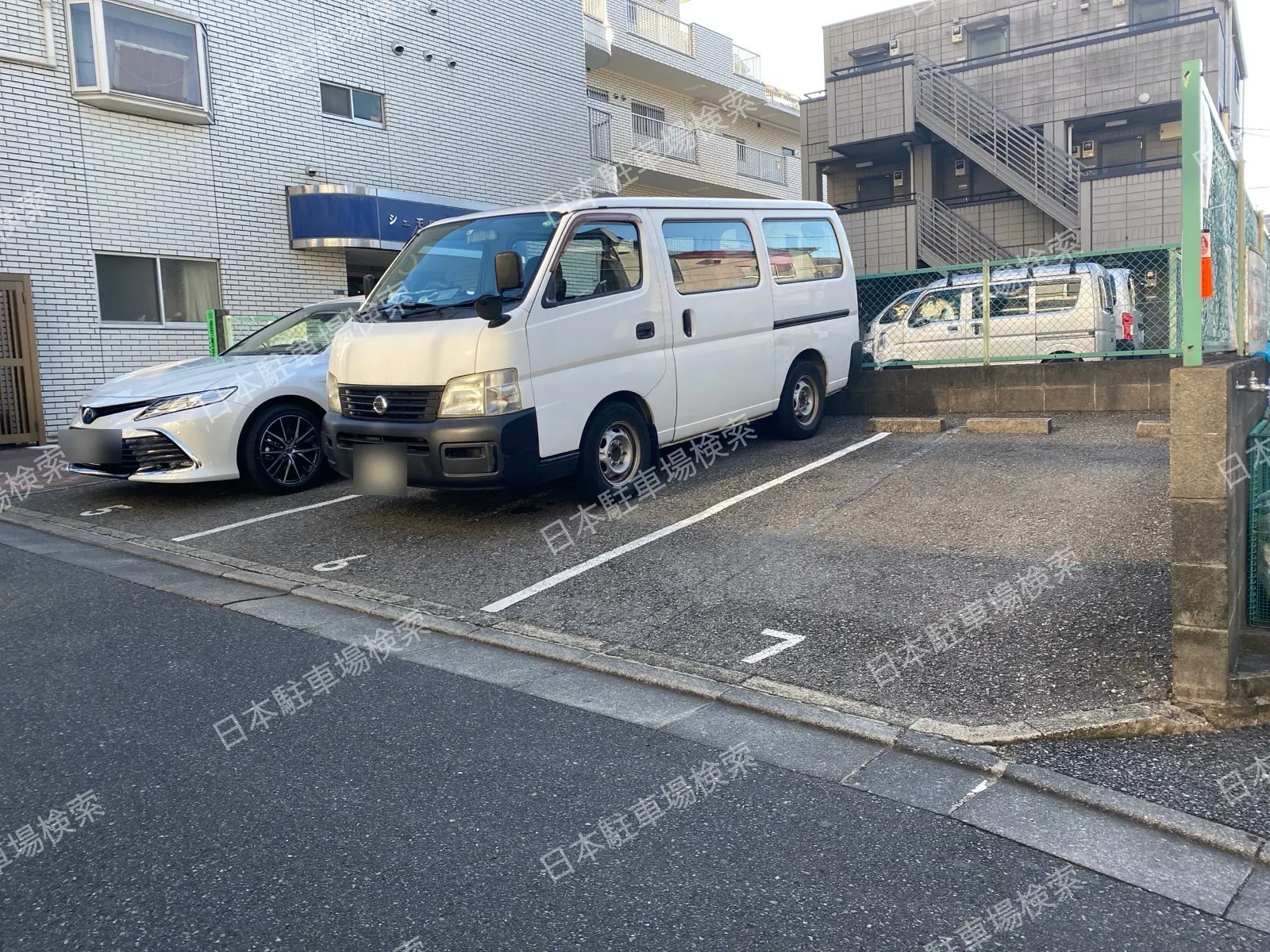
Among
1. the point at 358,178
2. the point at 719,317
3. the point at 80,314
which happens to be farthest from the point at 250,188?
the point at 719,317

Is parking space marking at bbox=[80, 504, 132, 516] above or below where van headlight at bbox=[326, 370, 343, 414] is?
below

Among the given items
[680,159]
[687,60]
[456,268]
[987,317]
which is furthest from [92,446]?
[687,60]

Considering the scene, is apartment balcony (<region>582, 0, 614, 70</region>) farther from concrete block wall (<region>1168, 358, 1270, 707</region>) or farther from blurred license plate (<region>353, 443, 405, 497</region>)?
concrete block wall (<region>1168, 358, 1270, 707</region>)

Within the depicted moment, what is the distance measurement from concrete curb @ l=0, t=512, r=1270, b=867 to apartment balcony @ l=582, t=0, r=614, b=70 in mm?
16813

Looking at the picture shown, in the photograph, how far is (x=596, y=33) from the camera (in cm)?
2083

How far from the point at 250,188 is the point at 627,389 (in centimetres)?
944

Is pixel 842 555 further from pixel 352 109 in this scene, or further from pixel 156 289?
pixel 352 109

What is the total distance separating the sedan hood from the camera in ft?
26.5

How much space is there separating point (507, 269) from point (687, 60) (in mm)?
20180

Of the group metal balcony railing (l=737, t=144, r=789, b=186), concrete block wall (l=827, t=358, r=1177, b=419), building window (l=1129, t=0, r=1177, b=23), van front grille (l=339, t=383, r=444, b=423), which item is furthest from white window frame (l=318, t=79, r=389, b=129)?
building window (l=1129, t=0, r=1177, b=23)

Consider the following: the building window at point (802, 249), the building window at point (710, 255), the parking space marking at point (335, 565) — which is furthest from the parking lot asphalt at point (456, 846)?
the building window at point (802, 249)

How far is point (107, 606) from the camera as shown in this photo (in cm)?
568

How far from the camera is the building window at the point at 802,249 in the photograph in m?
8.83

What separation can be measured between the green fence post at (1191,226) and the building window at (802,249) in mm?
4816
